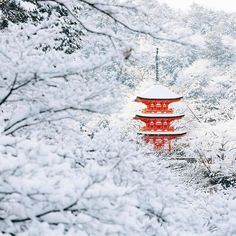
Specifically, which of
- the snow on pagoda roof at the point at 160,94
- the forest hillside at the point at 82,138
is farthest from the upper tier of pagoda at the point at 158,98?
the forest hillside at the point at 82,138

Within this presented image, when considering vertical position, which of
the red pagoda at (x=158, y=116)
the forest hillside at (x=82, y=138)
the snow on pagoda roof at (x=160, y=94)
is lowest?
the forest hillside at (x=82, y=138)

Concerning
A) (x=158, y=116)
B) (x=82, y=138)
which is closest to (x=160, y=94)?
(x=158, y=116)

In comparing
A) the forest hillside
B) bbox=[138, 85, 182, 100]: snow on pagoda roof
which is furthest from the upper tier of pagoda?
the forest hillside

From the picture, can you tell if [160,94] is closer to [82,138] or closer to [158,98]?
[158,98]

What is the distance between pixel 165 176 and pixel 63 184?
1565 mm

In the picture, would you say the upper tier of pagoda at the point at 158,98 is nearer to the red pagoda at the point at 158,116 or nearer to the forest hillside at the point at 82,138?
the red pagoda at the point at 158,116

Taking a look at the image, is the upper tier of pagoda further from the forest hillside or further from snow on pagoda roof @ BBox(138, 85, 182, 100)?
the forest hillside

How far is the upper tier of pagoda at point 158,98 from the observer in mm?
17277

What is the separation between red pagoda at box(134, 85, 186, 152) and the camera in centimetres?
1741

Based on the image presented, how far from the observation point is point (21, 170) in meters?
1.89

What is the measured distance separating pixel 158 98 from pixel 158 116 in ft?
2.43

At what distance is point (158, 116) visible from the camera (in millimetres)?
17781

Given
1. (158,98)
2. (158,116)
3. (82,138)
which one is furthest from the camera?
(158,116)

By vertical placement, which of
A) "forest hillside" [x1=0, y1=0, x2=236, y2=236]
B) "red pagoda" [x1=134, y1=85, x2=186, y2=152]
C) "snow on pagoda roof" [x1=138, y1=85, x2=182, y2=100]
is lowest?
"forest hillside" [x1=0, y1=0, x2=236, y2=236]
